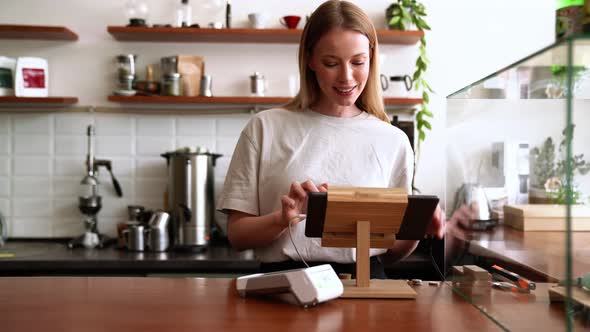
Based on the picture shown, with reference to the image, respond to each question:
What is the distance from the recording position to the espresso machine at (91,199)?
2785 millimetres

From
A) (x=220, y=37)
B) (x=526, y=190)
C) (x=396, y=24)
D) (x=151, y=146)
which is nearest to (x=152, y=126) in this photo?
(x=151, y=146)

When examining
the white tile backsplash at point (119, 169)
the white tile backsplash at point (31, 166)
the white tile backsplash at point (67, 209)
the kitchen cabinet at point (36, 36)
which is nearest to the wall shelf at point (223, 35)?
the kitchen cabinet at point (36, 36)

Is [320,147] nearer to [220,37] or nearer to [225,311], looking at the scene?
[225,311]

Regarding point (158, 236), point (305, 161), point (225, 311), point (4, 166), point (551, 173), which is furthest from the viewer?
point (4, 166)

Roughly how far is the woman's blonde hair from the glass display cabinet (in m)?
0.32

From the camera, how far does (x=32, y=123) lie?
2979 mm

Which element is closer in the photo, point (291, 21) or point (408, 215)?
point (408, 215)

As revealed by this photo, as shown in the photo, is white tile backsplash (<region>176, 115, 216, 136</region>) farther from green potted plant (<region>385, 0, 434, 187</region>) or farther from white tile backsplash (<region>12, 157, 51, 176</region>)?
green potted plant (<region>385, 0, 434, 187</region>)

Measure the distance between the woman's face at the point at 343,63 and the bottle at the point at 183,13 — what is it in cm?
157

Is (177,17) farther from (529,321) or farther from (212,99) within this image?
(529,321)

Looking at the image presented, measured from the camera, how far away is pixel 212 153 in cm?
288

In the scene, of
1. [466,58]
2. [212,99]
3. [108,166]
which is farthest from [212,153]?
[466,58]

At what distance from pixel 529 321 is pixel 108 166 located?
2304 mm

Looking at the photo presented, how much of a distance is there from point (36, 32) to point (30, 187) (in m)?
0.71
